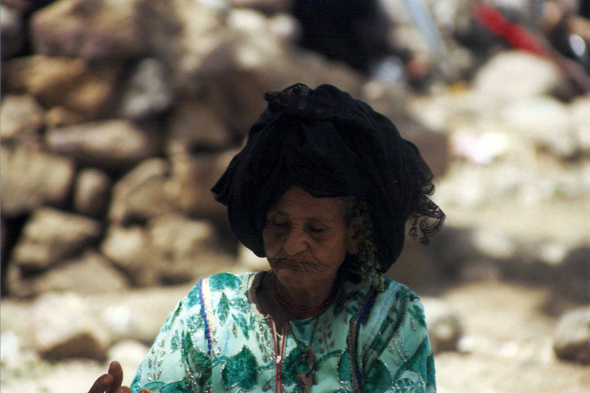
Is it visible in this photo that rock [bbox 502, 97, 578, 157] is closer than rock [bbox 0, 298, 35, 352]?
No

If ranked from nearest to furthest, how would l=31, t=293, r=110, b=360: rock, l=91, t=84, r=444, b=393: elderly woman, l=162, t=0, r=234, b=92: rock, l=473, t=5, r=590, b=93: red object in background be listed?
l=91, t=84, r=444, b=393: elderly woman < l=31, t=293, r=110, b=360: rock < l=162, t=0, r=234, b=92: rock < l=473, t=5, r=590, b=93: red object in background

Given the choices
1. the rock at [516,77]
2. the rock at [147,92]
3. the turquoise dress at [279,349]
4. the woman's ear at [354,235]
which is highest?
the rock at [516,77]

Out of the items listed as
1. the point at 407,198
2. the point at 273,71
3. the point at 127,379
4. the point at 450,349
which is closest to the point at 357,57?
the point at 273,71

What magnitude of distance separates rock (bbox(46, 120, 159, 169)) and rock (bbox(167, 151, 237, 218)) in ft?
1.23

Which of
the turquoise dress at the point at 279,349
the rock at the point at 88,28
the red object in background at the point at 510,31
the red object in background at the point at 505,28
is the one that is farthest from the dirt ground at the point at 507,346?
the red object in background at the point at 505,28

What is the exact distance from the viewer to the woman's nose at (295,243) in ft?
6.38

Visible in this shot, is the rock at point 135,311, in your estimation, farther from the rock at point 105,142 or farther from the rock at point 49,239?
the rock at point 105,142

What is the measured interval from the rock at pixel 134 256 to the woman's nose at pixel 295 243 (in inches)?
204

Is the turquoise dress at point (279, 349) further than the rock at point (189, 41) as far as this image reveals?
No

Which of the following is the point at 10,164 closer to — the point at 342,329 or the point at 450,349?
the point at 450,349

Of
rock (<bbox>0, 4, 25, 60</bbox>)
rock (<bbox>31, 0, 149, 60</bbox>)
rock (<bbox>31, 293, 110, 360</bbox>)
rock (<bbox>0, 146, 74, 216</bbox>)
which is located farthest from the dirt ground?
rock (<bbox>0, 4, 25, 60</bbox>)

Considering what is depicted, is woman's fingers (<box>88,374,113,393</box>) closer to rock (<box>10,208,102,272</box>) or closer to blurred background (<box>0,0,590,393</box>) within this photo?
blurred background (<box>0,0,590,393</box>)

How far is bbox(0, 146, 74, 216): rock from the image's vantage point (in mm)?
6723

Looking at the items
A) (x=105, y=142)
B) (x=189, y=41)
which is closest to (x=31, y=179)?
(x=105, y=142)
